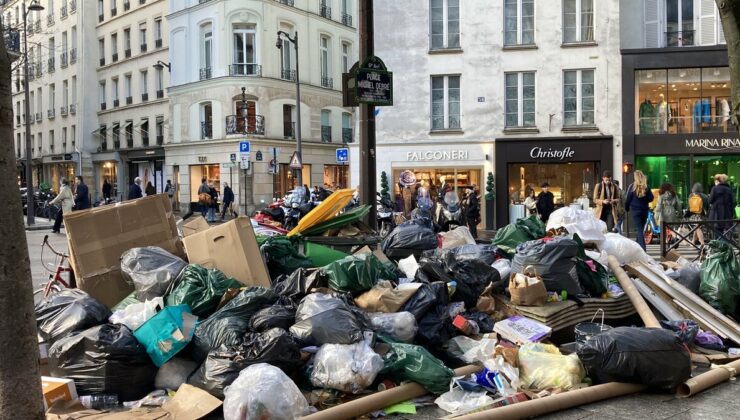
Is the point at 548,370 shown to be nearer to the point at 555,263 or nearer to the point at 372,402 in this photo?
the point at 372,402

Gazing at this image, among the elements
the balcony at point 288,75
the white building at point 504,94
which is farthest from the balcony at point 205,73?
the white building at point 504,94

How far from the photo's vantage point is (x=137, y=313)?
207 inches

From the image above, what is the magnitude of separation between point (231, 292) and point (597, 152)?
21.1 m

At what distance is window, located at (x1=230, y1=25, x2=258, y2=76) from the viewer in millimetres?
34125

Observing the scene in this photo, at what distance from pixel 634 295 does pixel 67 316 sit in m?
5.04

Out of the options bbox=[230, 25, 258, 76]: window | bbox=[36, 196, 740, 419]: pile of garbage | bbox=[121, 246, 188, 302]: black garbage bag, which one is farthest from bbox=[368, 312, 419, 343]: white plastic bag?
bbox=[230, 25, 258, 76]: window

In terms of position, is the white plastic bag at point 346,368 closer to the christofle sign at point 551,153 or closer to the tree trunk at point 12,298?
the tree trunk at point 12,298

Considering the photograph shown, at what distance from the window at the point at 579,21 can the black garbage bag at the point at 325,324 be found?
21.9 m

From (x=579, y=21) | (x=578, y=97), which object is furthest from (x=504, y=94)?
(x=579, y=21)

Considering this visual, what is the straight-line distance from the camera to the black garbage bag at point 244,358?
4461mm

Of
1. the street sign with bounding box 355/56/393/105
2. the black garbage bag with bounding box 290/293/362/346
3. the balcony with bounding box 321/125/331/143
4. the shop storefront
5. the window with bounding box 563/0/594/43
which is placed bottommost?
the black garbage bag with bounding box 290/293/362/346

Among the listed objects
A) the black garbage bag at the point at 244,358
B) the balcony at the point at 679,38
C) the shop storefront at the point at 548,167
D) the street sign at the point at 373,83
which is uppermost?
the balcony at the point at 679,38

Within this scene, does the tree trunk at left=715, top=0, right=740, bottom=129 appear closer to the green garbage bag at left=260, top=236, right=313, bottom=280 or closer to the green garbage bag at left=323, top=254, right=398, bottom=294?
the green garbage bag at left=323, top=254, right=398, bottom=294

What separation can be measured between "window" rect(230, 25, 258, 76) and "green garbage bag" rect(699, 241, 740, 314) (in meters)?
29.8
